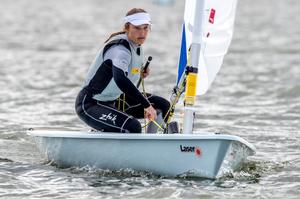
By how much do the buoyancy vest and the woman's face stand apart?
41 millimetres

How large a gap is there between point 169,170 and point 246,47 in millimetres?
15569

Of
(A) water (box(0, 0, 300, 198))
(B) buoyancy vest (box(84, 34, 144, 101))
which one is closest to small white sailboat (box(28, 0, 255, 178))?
(A) water (box(0, 0, 300, 198))

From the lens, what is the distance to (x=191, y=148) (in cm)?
670

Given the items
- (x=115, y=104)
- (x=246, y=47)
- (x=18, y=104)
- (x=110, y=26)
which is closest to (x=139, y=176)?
(x=115, y=104)

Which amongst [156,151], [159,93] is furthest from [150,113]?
[159,93]

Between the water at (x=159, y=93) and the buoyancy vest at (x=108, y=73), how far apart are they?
2.33 feet

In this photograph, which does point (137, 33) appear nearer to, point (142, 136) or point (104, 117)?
point (104, 117)

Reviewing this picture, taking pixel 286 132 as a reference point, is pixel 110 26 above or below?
above

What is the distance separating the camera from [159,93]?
44.3ft

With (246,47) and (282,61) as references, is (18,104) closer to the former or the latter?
(282,61)

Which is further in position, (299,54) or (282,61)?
(299,54)

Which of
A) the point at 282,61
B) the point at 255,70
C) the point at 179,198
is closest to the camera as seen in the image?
the point at 179,198

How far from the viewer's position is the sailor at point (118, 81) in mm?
6891

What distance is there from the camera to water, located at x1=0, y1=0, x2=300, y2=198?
6.90 metres
